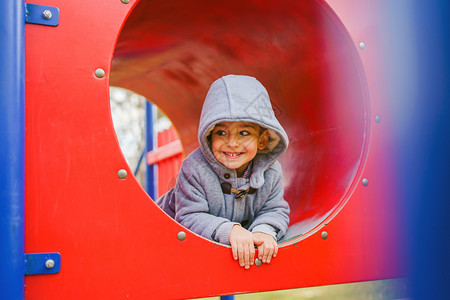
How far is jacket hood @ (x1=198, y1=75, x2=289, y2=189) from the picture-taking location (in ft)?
A: 4.74

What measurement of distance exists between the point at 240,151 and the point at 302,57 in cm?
50

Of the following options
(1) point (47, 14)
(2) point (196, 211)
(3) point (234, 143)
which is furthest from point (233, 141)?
(1) point (47, 14)

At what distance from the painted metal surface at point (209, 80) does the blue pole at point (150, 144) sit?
1445 mm

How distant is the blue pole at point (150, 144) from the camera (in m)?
3.76

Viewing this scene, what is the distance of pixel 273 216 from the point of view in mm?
1584

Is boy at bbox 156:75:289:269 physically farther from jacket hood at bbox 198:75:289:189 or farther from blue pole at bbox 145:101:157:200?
blue pole at bbox 145:101:157:200

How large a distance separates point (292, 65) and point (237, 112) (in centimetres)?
57

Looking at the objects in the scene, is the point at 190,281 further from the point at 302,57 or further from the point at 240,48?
the point at 240,48

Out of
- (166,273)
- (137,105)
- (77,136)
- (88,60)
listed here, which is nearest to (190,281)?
(166,273)

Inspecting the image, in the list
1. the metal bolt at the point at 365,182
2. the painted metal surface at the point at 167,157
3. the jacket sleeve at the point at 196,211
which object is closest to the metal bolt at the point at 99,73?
the jacket sleeve at the point at 196,211

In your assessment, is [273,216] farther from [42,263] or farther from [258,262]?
[42,263]

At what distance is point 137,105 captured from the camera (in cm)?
976

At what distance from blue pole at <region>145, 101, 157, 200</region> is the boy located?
218 centimetres

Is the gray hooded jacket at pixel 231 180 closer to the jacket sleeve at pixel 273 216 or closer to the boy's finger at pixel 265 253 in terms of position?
the jacket sleeve at pixel 273 216
